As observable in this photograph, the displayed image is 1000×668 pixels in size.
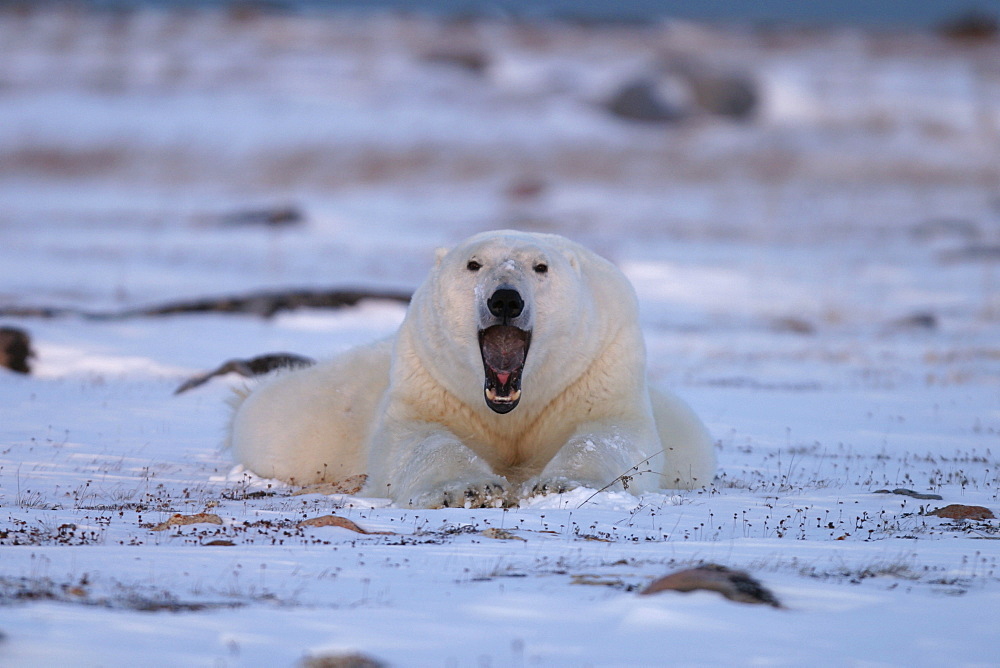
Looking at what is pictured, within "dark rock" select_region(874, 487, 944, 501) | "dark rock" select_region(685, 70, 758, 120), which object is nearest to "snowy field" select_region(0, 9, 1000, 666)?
"dark rock" select_region(874, 487, 944, 501)

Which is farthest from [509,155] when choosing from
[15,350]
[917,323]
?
[15,350]

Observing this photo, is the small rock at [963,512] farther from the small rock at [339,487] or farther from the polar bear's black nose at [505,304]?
the small rock at [339,487]

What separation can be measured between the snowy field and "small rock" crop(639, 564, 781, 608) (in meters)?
0.08

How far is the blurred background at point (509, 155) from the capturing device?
84.1 feet

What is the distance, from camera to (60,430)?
8.66m

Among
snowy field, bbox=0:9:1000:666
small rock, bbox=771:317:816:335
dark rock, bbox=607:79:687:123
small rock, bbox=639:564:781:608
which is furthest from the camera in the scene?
dark rock, bbox=607:79:687:123

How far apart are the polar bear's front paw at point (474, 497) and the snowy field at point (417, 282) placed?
8.0 inches

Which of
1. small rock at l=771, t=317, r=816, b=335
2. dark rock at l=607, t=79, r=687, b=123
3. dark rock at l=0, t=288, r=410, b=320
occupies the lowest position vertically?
dark rock at l=0, t=288, r=410, b=320

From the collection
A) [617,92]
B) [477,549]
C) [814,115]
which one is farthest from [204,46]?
[477,549]

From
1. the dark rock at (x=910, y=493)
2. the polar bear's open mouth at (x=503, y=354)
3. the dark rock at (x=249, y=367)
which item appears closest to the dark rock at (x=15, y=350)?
the dark rock at (x=249, y=367)

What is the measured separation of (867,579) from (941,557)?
57 cm

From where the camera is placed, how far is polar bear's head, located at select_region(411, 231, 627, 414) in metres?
5.89

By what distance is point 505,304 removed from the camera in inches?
229

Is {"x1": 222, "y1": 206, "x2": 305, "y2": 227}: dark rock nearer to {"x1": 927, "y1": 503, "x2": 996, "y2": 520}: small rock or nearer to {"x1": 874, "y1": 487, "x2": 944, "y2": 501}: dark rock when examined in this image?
{"x1": 874, "y1": 487, "x2": 944, "y2": 501}: dark rock
